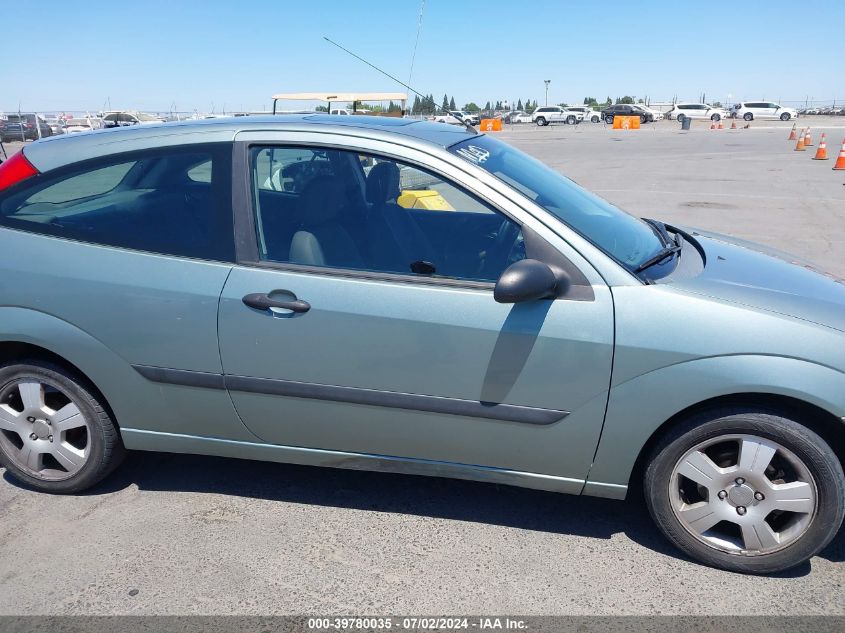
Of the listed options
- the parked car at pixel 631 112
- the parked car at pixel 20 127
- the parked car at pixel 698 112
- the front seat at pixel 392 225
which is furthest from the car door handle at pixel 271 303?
the parked car at pixel 698 112

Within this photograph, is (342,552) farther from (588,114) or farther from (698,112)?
(588,114)

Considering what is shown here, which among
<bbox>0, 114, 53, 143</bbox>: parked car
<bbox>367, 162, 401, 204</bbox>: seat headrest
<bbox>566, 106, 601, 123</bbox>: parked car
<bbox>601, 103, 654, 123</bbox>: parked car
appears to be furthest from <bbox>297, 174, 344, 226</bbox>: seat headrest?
<bbox>566, 106, 601, 123</bbox>: parked car

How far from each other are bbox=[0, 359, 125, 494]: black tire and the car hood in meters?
2.52

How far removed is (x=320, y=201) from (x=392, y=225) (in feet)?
1.11

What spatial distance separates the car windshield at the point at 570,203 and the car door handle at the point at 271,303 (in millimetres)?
870

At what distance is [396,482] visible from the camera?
3260 mm

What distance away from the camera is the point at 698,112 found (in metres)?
56.3

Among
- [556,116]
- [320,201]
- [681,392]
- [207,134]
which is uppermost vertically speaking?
[207,134]

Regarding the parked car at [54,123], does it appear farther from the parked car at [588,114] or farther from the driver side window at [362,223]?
the parked car at [588,114]

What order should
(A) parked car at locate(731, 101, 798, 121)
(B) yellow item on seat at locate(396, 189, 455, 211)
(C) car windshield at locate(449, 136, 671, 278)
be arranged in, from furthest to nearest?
(A) parked car at locate(731, 101, 798, 121), (B) yellow item on seat at locate(396, 189, 455, 211), (C) car windshield at locate(449, 136, 671, 278)

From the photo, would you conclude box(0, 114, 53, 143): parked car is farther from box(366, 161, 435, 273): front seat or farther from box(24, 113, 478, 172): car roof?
box(366, 161, 435, 273): front seat

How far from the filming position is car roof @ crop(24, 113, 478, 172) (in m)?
2.82

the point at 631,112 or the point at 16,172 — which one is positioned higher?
the point at 16,172

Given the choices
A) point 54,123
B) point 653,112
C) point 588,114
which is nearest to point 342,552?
point 54,123
